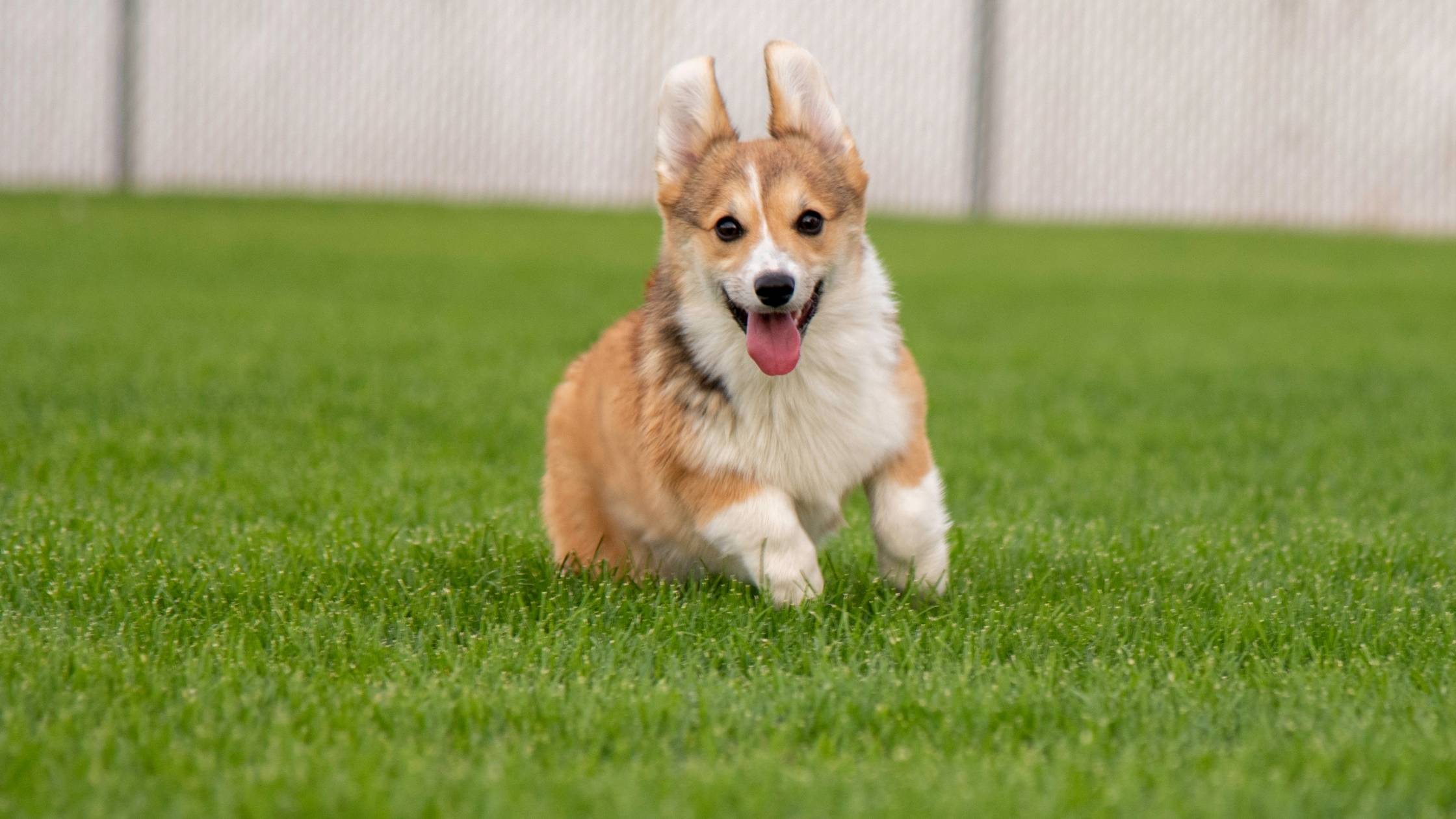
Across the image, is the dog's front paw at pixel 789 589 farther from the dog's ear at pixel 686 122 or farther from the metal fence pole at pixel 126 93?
the metal fence pole at pixel 126 93

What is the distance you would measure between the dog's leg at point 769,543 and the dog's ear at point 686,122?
32.0 inches

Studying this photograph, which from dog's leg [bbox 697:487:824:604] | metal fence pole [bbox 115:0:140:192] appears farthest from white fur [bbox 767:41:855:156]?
metal fence pole [bbox 115:0:140:192]

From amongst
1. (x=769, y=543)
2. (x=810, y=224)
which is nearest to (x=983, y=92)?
(x=810, y=224)

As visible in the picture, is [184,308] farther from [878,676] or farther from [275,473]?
[878,676]

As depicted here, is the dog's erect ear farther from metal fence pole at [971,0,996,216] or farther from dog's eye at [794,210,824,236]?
metal fence pole at [971,0,996,216]

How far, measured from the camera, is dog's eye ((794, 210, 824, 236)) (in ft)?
11.2

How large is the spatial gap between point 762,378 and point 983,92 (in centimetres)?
1240

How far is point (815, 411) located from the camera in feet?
10.9

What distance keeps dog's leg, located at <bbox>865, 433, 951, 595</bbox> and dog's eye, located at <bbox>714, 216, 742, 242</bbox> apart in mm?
592

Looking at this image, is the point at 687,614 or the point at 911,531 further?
the point at 911,531

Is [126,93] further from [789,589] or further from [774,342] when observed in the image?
[789,589]

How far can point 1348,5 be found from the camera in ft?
47.4

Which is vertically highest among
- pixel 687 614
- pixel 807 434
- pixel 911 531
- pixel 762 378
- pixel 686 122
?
pixel 686 122

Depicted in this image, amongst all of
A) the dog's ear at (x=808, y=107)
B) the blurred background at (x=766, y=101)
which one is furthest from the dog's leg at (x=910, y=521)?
the blurred background at (x=766, y=101)
